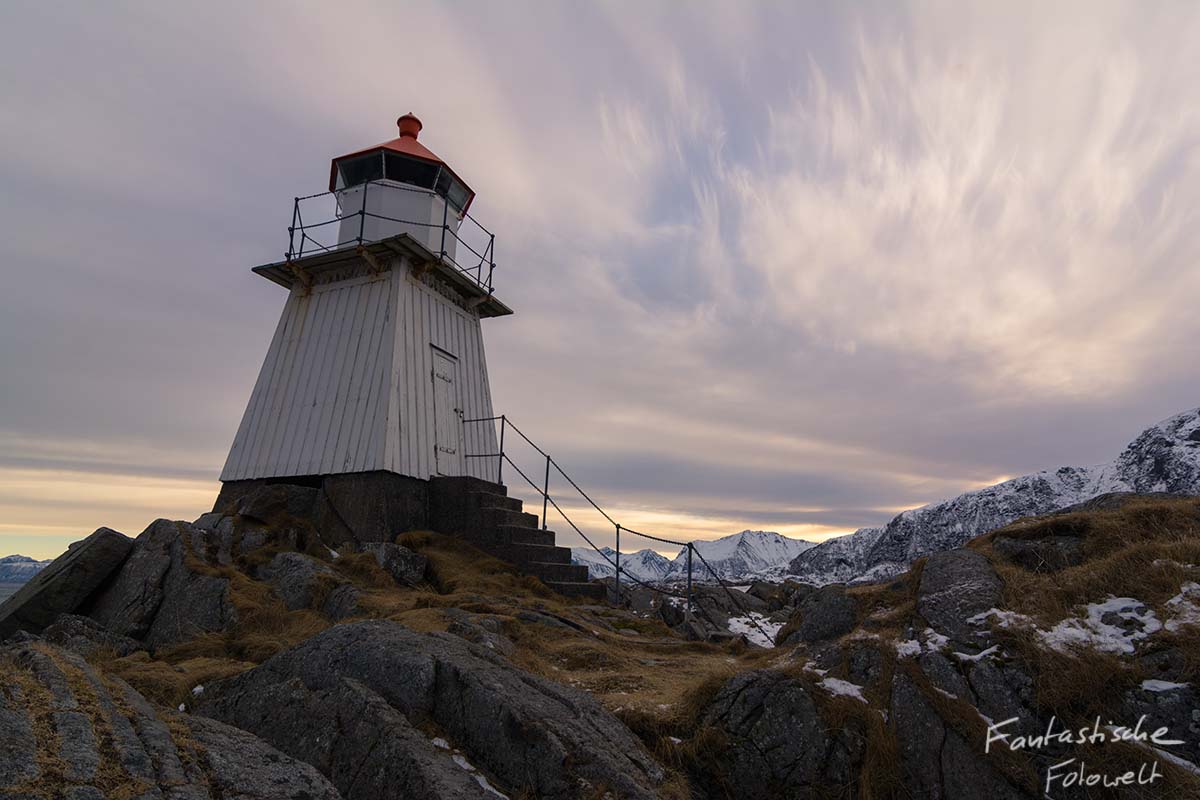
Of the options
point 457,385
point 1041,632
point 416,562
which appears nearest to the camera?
point 1041,632

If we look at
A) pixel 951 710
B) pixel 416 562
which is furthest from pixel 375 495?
pixel 951 710

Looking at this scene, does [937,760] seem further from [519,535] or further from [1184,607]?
[519,535]

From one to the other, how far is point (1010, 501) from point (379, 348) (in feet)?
409

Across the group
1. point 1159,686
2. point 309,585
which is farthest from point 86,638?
point 1159,686

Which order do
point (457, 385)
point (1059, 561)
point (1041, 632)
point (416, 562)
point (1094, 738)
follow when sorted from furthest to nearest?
1. point (457, 385)
2. point (416, 562)
3. point (1059, 561)
4. point (1041, 632)
5. point (1094, 738)

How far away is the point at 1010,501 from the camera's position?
113812 millimetres

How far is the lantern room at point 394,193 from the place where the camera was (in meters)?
18.5

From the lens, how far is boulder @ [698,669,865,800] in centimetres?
589

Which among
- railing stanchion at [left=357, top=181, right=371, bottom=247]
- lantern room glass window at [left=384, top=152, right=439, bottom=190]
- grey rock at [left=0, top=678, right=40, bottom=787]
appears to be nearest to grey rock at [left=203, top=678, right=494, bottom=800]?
grey rock at [left=0, top=678, right=40, bottom=787]

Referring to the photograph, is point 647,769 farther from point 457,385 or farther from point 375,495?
point 457,385

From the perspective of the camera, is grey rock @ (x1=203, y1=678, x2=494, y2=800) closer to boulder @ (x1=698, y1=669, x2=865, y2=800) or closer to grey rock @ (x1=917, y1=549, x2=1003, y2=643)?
boulder @ (x1=698, y1=669, x2=865, y2=800)

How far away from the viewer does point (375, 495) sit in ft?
50.4

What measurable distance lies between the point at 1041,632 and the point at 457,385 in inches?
595

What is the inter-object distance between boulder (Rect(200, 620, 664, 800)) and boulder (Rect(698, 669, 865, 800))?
0.78 meters
